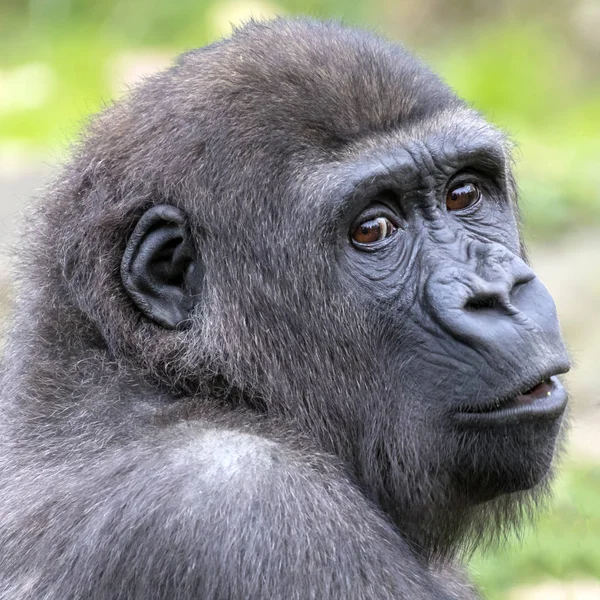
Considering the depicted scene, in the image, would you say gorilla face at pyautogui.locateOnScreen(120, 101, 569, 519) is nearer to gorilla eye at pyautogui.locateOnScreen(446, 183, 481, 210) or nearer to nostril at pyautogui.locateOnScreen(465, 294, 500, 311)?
nostril at pyautogui.locateOnScreen(465, 294, 500, 311)

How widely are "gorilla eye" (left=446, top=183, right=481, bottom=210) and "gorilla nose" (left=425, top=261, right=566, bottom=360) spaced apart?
442mm

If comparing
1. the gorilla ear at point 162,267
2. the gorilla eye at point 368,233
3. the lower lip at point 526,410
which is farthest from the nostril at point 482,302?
the gorilla ear at point 162,267

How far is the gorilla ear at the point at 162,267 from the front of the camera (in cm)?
424

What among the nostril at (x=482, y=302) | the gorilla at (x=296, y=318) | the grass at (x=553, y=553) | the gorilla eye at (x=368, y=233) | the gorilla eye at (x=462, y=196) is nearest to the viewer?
the gorilla at (x=296, y=318)

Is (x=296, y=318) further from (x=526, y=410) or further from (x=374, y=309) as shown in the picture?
(x=526, y=410)

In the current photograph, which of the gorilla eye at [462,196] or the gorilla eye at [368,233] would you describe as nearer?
the gorilla eye at [368,233]

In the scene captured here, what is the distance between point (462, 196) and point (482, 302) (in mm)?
672

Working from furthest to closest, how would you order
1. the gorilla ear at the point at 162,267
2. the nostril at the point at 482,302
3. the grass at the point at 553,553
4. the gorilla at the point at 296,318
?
the grass at the point at 553,553
the gorilla ear at the point at 162,267
the nostril at the point at 482,302
the gorilla at the point at 296,318

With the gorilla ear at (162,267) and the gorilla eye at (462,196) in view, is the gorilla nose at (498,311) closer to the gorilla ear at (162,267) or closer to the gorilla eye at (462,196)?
the gorilla eye at (462,196)

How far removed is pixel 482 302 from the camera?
13.4ft

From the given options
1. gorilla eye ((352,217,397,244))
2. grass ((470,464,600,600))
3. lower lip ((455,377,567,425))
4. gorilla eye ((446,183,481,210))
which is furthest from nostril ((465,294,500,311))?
grass ((470,464,600,600))

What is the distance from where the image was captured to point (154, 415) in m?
4.00

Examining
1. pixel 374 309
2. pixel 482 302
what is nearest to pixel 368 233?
pixel 374 309

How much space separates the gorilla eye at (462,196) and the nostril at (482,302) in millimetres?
593
